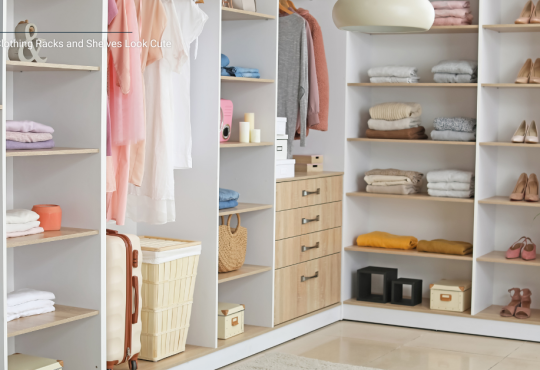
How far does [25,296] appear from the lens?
280 cm

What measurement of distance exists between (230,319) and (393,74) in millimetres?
1895

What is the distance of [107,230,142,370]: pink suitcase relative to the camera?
3.08 m

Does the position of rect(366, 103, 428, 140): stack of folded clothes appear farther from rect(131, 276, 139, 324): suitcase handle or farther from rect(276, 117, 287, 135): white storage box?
rect(131, 276, 139, 324): suitcase handle

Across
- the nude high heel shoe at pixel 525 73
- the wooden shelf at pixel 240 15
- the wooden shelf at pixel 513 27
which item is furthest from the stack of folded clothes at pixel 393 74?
the wooden shelf at pixel 240 15

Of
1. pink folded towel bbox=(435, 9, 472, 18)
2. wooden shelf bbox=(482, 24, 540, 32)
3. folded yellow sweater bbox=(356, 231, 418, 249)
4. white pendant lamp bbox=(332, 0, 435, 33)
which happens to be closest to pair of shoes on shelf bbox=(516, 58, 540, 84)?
wooden shelf bbox=(482, 24, 540, 32)

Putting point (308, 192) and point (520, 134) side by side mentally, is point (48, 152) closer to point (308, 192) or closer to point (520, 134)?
point (308, 192)

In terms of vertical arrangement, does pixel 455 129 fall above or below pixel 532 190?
above

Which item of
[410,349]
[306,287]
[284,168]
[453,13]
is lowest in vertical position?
[410,349]

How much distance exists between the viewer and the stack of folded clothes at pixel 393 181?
4719 millimetres

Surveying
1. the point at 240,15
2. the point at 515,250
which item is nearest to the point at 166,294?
the point at 240,15

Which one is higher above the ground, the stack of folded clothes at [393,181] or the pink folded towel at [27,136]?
the pink folded towel at [27,136]

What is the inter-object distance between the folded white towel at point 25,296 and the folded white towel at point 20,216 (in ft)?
0.97

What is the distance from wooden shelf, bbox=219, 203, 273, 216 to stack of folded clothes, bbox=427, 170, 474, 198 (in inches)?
46.8

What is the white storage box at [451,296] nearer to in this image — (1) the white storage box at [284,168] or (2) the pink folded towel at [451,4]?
(1) the white storage box at [284,168]
